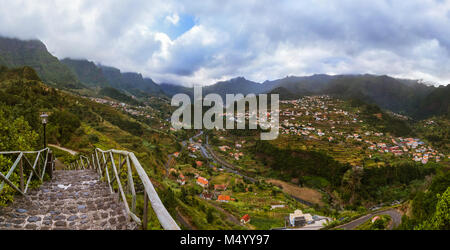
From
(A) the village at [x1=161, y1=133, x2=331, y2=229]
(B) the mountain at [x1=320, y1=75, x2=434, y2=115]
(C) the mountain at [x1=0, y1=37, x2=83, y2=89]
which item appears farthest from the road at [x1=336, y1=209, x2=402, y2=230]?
(B) the mountain at [x1=320, y1=75, x2=434, y2=115]

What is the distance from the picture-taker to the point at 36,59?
117375 mm

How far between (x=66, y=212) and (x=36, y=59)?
529ft

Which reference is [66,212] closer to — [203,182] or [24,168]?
[24,168]

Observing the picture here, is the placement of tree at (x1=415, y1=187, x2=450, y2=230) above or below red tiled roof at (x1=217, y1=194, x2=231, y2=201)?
above

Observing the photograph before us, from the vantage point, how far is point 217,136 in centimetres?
7531

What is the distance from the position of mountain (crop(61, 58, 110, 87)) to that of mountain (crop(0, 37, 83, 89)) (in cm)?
5154

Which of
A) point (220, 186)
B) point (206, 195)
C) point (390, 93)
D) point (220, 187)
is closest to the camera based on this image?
point (206, 195)

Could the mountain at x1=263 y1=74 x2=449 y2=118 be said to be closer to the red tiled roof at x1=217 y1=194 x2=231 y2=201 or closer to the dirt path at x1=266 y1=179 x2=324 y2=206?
the dirt path at x1=266 y1=179 x2=324 y2=206

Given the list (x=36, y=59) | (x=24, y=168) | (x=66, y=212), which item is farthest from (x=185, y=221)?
(x=36, y=59)

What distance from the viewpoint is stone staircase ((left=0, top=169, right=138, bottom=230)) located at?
103 inches

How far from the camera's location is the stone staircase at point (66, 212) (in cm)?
262

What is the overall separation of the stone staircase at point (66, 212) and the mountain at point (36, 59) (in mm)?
130139
